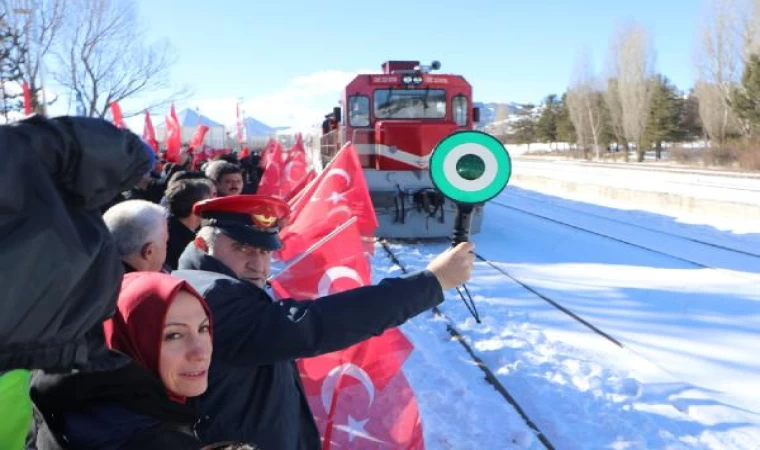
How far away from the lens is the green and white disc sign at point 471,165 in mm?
1839

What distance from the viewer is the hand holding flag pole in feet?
6.03

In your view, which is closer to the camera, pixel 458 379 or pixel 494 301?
pixel 458 379

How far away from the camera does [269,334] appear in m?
1.86

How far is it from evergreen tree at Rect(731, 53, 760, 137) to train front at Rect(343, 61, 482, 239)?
30.6 metres

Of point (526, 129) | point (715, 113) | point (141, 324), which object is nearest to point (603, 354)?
point (141, 324)

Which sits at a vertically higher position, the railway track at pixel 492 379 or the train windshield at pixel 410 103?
the train windshield at pixel 410 103

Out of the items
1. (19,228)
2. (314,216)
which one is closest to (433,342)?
(314,216)

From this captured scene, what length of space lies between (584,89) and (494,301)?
205 feet

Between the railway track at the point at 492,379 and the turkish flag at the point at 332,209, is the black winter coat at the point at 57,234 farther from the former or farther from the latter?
the railway track at the point at 492,379

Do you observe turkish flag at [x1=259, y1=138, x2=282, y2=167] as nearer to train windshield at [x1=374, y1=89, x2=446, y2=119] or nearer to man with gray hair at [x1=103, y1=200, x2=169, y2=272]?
train windshield at [x1=374, y1=89, x2=446, y2=119]

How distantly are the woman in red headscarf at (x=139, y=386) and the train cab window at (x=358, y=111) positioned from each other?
1132cm

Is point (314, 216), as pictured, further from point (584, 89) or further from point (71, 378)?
point (584, 89)

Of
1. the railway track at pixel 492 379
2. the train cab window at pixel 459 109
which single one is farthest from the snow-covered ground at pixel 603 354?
the train cab window at pixel 459 109

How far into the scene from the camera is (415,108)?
42.2ft
